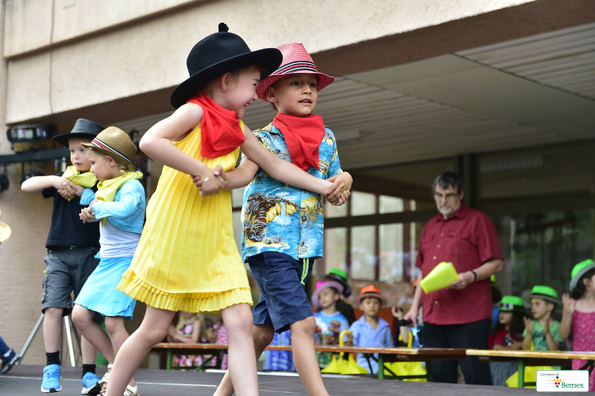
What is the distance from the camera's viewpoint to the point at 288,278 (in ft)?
9.26

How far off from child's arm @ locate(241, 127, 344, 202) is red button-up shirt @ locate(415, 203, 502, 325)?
2972 millimetres

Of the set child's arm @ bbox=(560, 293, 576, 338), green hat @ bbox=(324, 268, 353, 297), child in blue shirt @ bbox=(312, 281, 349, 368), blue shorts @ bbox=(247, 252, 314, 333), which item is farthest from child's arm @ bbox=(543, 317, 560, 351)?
blue shorts @ bbox=(247, 252, 314, 333)

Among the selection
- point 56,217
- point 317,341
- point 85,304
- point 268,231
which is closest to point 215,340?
point 317,341

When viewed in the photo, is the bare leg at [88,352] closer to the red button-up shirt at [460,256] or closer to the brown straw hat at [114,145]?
the brown straw hat at [114,145]

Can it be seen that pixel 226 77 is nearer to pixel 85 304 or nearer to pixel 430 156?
pixel 85 304

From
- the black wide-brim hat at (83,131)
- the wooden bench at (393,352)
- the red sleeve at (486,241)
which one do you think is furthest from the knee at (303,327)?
the red sleeve at (486,241)

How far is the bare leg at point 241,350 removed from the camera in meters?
2.51

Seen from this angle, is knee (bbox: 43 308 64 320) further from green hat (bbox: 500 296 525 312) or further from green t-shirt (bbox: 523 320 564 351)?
green hat (bbox: 500 296 525 312)

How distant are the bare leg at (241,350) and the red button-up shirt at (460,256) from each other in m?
3.28

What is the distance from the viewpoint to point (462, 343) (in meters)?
5.52

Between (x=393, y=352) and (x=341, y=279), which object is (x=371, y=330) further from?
(x=393, y=352)

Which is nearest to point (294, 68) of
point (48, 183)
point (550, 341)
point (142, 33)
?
point (48, 183)

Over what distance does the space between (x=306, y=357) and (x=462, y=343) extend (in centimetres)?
316

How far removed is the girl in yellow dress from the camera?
259 cm
